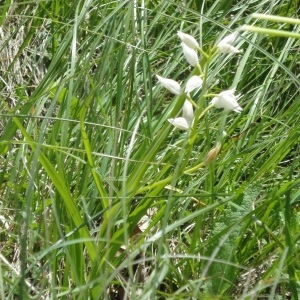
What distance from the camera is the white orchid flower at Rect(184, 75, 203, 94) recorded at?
161cm

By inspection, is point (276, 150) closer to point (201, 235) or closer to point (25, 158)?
point (201, 235)

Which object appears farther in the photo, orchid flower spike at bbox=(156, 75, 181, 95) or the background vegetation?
orchid flower spike at bbox=(156, 75, 181, 95)

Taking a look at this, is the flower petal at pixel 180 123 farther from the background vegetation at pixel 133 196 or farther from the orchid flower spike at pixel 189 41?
the orchid flower spike at pixel 189 41

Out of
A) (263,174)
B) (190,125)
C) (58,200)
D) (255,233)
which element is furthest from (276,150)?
(58,200)

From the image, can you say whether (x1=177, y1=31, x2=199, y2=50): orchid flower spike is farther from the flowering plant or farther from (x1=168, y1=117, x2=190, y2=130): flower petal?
(x1=168, y1=117, x2=190, y2=130): flower petal

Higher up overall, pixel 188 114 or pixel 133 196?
pixel 188 114

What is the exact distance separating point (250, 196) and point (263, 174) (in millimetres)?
253

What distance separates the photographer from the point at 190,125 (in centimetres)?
163

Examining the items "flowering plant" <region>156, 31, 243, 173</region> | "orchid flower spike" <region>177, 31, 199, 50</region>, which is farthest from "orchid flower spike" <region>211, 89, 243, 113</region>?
"orchid flower spike" <region>177, 31, 199, 50</region>

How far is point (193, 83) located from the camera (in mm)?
1619

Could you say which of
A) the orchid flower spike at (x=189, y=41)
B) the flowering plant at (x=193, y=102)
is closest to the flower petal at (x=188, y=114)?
the flowering plant at (x=193, y=102)

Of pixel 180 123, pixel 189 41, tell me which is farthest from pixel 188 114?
pixel 189 41

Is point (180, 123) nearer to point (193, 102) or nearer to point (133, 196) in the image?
point (193, 102)

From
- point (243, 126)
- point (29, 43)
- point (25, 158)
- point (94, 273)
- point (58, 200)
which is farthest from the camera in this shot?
point (29, 43)
